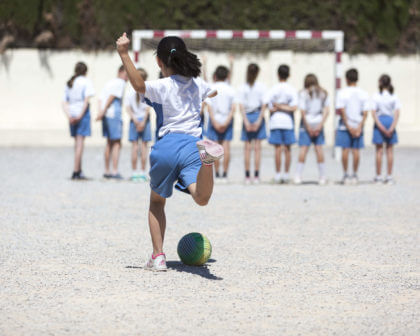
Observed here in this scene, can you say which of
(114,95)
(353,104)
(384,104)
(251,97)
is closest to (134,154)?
(114,95)

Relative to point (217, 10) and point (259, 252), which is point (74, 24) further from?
point (259, 252)

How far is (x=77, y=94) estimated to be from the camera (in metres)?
11.9

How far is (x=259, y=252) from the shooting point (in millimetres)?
6500

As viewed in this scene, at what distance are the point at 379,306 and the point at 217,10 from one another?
716 inches

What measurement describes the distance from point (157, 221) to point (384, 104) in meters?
6.79

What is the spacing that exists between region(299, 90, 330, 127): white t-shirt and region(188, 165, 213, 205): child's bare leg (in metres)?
6.73

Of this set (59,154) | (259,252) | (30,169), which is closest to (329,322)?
(259,252)

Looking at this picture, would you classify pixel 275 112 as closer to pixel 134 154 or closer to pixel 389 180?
pixel 389 180

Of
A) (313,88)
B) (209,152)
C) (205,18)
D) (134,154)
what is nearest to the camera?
(209,152)

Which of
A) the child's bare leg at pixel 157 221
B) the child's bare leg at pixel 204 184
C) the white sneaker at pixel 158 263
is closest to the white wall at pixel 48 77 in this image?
the child's bare leg at pixel 157 221

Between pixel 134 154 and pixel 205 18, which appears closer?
pixel 134 154

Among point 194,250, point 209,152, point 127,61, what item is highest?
point 127,61

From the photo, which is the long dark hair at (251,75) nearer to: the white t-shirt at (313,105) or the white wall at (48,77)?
the white t-shirt at (313,105)

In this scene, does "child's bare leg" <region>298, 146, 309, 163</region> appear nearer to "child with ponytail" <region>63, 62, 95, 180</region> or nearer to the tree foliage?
"child with ponytail" <region>63, 62, 95, 180</region>
